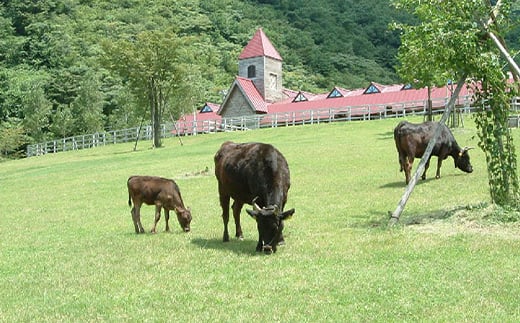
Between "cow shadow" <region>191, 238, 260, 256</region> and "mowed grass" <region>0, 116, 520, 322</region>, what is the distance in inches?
0.8

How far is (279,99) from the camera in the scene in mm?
76062

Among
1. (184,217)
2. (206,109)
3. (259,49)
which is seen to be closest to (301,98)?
(259,49)

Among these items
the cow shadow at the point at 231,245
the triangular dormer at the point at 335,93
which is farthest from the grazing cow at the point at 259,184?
the triangular dormer at the point at 335,93

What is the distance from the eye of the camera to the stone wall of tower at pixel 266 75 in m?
74.1

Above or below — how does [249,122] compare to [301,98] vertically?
below

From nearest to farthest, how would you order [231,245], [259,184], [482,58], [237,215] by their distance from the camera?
[259,184] < [231,245] < [237,215] < [482,58]

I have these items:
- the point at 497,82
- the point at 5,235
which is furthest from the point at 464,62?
the point at 5,235

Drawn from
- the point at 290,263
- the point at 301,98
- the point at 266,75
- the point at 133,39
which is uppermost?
the point at 133,39

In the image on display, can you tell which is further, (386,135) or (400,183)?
(386,135)

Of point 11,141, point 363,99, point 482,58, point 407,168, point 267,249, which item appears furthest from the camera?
point 11,141

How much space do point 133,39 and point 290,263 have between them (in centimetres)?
9624

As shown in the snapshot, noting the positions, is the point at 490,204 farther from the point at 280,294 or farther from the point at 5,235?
the point at 5,235

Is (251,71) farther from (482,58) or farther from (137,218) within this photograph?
(482,58)

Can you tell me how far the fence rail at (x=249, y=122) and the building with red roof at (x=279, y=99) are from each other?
9cm
